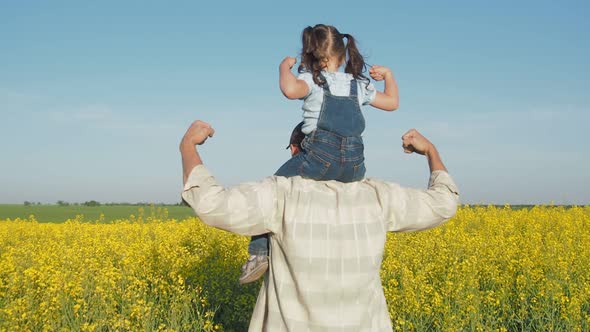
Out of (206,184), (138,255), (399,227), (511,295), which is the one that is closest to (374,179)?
(399,227)

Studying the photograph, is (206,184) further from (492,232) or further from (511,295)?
(492,232)

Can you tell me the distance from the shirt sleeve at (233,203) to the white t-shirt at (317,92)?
0.31 meters

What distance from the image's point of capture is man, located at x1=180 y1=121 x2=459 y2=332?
2.11 m

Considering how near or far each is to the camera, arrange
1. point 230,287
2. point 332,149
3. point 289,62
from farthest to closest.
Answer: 1. point 230,287
2. point 289,62
3. point 332,149

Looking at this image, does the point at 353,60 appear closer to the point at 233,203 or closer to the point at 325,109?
the point at 325,109

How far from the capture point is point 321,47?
2.44 metres

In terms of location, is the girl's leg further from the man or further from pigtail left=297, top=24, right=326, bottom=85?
pigtail left=297, top=24, right=326, bottom=85

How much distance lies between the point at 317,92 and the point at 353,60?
0.94ft

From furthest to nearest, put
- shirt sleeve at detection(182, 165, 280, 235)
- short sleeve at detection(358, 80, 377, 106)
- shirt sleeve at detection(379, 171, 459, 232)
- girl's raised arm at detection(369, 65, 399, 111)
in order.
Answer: girl's raised arm at detection(369, 65, 399, 111) → short sleeve at detection(358, 80, 377, 106) → shirt sleeve at detection(379, 171, 459, 232) → shirt sleeve at detection(182, 165, 280, 235)

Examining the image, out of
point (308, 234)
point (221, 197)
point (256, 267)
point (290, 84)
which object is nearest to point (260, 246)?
point (256, 267)

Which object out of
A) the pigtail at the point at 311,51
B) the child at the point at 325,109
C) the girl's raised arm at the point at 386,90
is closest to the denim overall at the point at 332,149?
the child at the point at 325,109

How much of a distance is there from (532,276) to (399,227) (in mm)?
Answer: 4228

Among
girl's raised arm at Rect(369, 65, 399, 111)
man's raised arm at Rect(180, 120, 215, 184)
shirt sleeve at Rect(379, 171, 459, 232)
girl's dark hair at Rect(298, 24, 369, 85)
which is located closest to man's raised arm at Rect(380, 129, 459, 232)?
shirt sleeve at Rect(379, 171, 459, 232)

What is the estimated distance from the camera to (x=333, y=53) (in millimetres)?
2461
